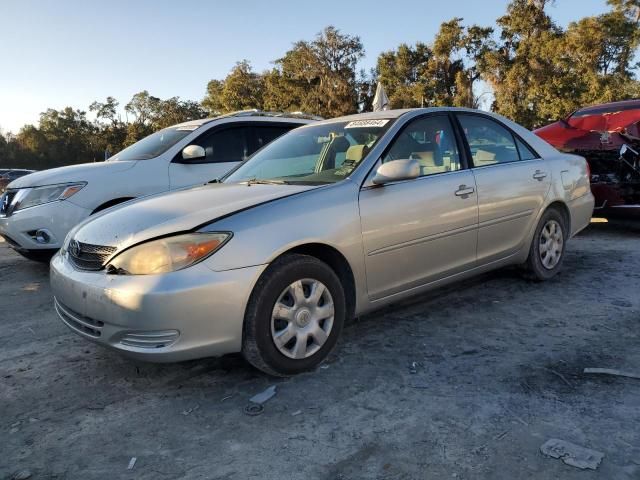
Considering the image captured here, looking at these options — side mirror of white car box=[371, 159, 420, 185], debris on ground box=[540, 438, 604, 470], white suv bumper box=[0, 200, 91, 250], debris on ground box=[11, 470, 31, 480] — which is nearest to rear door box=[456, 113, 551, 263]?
side mirror of white car box=[371, 159, 420, 185]

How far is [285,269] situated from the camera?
283 cm

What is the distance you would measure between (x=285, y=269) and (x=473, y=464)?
129 cm

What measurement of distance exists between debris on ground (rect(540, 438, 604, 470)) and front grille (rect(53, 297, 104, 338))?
2195 mm

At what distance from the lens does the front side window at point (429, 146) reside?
12.1ft

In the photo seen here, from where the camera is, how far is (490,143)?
432 cm

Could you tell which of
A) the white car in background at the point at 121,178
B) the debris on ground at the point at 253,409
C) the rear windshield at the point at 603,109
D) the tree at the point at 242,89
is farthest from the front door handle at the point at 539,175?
the tree at the point at 242,89

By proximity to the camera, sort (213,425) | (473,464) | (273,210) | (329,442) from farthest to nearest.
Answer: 1. (273,210)
2. (213,425)
3. (329,442)
4. (473,464)

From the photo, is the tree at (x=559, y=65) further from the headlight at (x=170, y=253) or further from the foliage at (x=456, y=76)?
the headlight at (x=170, y=253)

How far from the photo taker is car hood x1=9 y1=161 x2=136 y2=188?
17.4ft

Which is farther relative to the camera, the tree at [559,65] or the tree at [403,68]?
the tree at [403,68]

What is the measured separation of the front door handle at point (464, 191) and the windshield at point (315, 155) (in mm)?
685

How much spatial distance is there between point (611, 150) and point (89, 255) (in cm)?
616

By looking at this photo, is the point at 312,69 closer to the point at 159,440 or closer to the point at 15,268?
the point at 15,268

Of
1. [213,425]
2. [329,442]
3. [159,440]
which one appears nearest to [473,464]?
[329,442]
